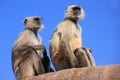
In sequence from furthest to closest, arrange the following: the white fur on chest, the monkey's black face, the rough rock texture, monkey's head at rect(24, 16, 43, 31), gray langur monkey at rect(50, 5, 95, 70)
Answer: the monkey's black face, monkey's head at rect(24, 16, 43, 31), the white fur on chest, gray langur monkey at rect(50, 5, 95, 70), the rough rock texture

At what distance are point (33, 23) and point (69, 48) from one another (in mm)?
1970

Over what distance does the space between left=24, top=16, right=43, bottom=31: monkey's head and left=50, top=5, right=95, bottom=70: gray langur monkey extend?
2.62ft

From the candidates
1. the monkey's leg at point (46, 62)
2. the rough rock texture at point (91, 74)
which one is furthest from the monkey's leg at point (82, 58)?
the rough rock texture at point (91, 74)

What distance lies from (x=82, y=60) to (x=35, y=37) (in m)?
1.94

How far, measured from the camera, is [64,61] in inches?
430

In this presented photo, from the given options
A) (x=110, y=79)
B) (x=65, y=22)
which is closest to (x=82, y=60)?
(x=65, y=22)

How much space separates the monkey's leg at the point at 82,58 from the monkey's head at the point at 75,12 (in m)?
1.80

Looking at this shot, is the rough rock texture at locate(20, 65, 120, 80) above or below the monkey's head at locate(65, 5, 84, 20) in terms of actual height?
below

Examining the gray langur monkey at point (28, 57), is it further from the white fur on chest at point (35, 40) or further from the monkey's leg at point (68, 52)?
the monkey's leg at point (68, 52)

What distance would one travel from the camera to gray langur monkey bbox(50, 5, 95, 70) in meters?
10.6

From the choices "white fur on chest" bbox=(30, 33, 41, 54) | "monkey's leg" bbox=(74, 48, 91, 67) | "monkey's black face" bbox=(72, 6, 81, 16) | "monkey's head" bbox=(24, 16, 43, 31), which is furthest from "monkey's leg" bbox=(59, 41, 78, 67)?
"monkey's black face" bbox=(72, 6, 81, 16)

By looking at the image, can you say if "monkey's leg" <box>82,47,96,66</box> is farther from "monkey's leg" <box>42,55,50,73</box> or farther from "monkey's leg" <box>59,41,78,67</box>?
"monkey's leg" <box>42,55,50,73</box>

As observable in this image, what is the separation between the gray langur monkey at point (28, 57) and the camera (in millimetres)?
10492

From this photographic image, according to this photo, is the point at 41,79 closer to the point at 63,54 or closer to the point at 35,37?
the point at 63,54
